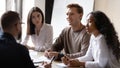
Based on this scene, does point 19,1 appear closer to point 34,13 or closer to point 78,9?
point 34,13

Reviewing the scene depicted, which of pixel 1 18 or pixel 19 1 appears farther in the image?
pixel 19 1

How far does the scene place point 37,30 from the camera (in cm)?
315

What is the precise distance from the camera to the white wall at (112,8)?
3531 millimetres

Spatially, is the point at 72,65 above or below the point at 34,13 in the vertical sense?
below

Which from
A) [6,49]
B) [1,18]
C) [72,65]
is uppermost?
[1,18]

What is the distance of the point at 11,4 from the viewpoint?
410 centimetres

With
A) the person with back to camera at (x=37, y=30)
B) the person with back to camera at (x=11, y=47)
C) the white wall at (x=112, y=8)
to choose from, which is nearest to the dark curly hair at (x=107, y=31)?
the person with back to camera at (x=11, y=47)

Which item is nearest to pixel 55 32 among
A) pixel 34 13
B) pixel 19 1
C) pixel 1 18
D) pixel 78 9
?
pixel 19 1

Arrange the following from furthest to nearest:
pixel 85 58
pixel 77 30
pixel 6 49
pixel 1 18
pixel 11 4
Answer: pixel 11 4 → pixel 77 30 → pixel 85 58 → pixel 1 18 → pixel 6 49

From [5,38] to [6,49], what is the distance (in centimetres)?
9

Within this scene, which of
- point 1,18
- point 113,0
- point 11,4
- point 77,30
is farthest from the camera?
point 11,4

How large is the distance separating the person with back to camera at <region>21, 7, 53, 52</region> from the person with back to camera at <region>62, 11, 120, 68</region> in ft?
3.26

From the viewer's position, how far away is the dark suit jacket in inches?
61.8

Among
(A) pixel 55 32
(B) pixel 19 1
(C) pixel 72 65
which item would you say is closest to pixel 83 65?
(C) pixel 72 65
